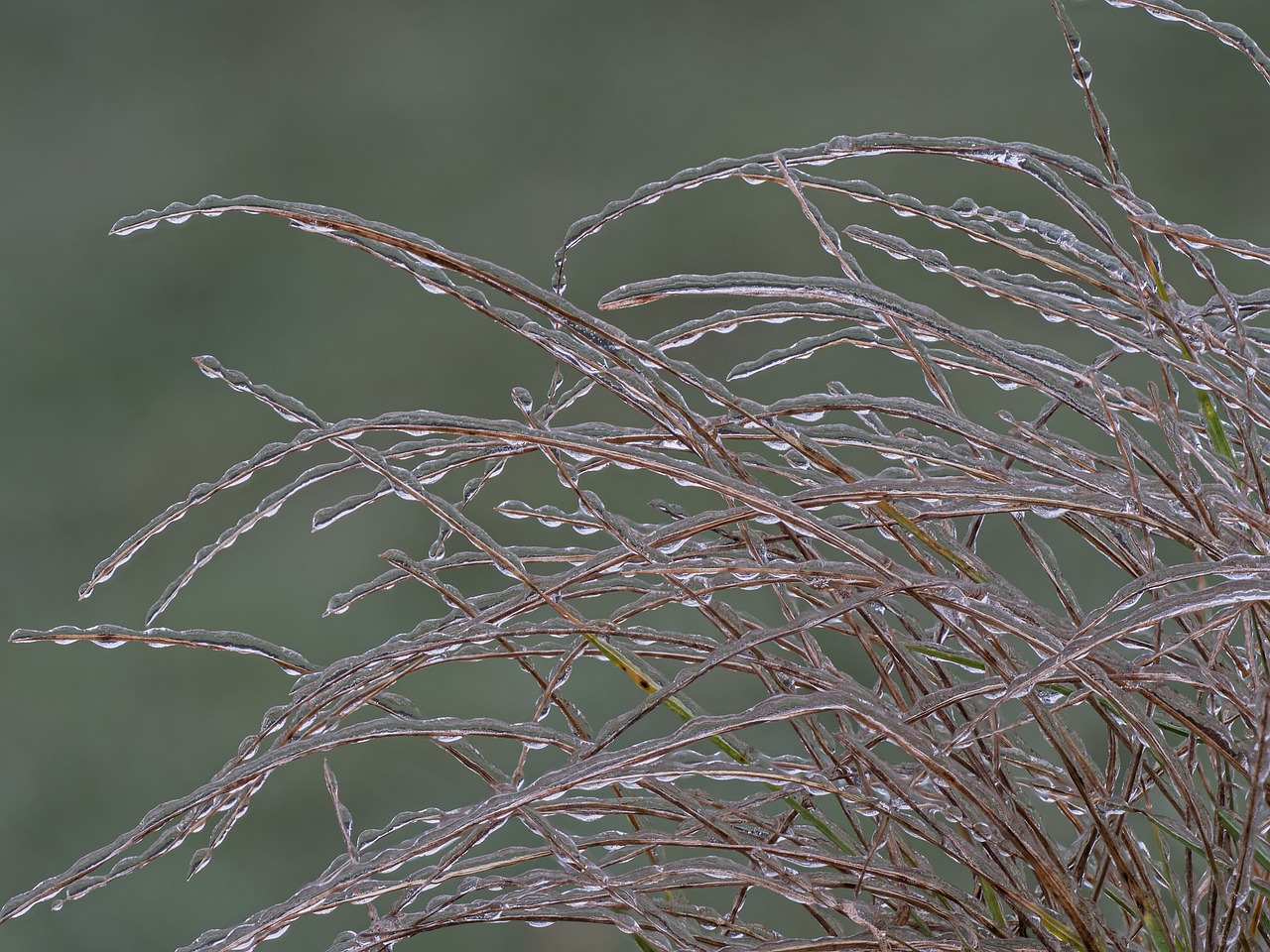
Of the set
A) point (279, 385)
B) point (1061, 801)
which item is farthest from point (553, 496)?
point (1061, 801)

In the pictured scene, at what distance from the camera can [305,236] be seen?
213cm

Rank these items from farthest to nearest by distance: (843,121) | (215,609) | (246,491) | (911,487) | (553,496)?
(843,121) < (246,491) < (553,496) < (215,609) < (911,487)

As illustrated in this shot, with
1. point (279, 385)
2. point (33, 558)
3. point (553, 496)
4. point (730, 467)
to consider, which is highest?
point (730, 467)

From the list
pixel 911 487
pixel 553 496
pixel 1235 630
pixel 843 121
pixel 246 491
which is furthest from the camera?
pixel 843 121

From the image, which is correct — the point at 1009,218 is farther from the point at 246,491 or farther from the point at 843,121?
the point at 843,121

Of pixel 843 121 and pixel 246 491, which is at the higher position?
pixel 843 121

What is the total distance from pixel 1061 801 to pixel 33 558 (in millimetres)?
1733

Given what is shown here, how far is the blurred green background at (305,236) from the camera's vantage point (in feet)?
5.08

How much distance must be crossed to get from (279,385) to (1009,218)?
5.31 feet

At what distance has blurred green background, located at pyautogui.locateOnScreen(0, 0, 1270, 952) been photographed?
155cm

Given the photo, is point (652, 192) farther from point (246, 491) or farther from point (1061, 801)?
point (246, 491)

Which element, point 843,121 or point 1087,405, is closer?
point 1087,405

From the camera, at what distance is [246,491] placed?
75.7 inches

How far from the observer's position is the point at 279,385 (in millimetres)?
1849
